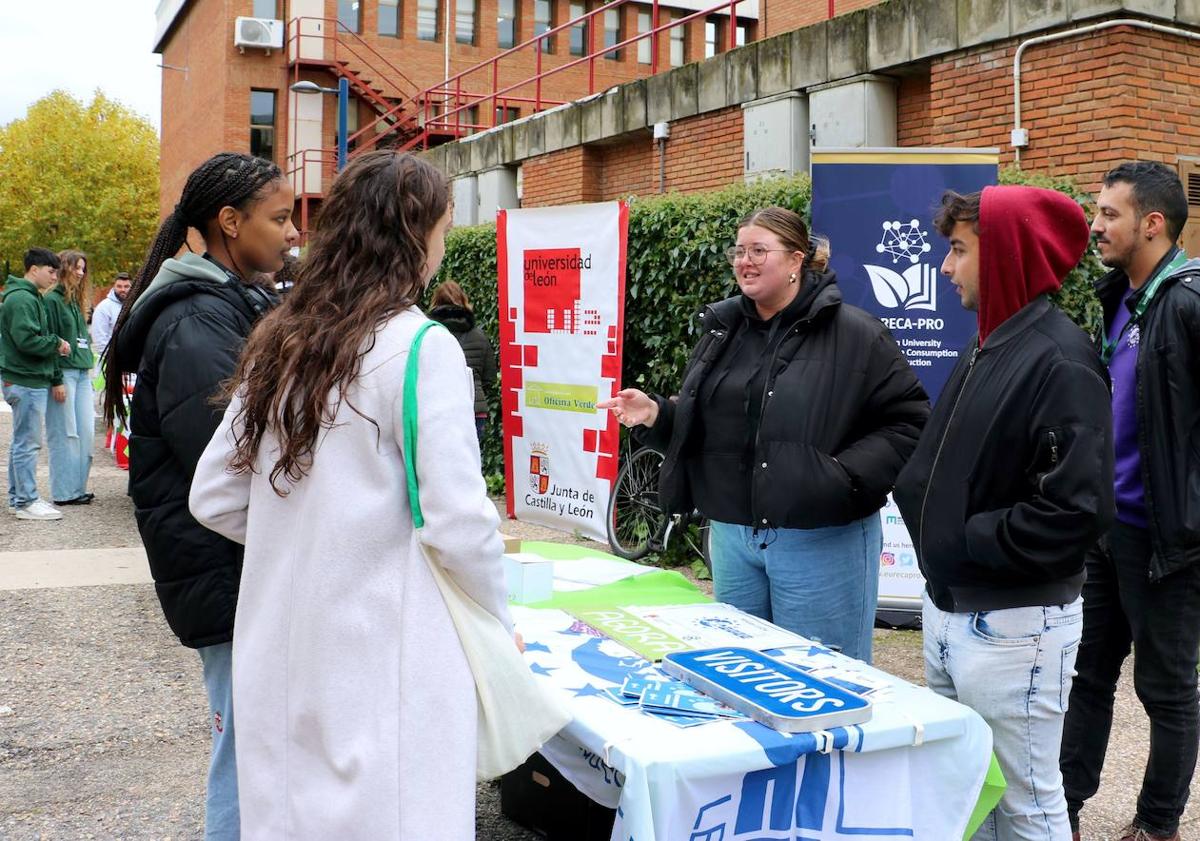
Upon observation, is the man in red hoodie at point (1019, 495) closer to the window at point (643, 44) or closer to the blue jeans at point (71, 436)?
the blue jeans at point (71, 436)

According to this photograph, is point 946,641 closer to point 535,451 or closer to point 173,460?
point 173,460

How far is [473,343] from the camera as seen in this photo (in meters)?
9.50

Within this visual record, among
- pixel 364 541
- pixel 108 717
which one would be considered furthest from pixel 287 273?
pixel 364 541

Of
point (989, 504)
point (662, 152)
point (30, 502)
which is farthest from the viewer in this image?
point (662, 152)

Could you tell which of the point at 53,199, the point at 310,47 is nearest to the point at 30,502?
the point at 310,47

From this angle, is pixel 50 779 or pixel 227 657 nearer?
pixel 227 657

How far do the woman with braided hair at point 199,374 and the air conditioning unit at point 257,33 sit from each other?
30573 mm

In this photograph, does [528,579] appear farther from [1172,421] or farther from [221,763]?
[1172,421]

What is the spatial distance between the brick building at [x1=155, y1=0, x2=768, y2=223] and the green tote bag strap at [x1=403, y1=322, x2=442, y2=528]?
26.1 meters

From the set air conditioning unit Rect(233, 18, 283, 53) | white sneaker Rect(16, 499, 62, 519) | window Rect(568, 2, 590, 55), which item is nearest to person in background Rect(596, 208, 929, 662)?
white sneaker Rect(16, 499, 62, 519)

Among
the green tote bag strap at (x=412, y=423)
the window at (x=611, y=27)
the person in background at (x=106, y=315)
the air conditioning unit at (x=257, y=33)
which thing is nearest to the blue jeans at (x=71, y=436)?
the person in background at (x=106, y=315)

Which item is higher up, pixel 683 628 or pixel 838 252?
pixel 838 252

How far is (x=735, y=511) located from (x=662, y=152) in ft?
35.0

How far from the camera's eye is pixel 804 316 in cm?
354
